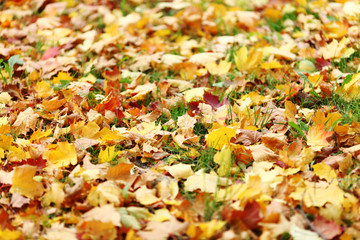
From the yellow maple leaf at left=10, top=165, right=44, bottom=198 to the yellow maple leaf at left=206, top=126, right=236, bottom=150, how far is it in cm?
77

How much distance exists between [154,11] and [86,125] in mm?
1913

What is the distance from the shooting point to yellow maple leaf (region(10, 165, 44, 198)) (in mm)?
1628

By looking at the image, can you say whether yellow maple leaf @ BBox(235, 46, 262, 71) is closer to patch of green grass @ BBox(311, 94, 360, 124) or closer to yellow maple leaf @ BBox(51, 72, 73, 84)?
patch of green grass @ BBox(311, 94, 360, 124)

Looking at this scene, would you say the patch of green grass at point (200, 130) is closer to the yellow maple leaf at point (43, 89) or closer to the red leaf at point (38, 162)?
the red leaf at point (38, 162)

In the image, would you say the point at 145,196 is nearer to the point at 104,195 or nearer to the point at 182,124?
the point at 104,195

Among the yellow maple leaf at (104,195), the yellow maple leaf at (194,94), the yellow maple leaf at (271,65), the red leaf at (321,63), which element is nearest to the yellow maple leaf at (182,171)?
the yellow maple leaf at (104,195)

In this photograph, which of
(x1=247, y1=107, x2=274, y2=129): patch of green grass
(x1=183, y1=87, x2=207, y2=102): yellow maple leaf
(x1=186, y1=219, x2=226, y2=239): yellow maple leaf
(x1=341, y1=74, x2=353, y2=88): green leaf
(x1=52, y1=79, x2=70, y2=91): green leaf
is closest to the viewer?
(x1=186, y1=219, x2=226, y2=239): yellow maple leaf

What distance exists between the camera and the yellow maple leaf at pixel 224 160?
1711 millimetres

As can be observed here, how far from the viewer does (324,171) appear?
1672 millimetres

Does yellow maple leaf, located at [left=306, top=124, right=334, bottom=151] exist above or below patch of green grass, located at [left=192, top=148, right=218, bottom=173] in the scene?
above

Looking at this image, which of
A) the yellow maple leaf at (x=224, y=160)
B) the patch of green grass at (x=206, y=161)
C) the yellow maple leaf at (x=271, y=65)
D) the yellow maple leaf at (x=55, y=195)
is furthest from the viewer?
the yellow maple leaf at (x=271, y=65)

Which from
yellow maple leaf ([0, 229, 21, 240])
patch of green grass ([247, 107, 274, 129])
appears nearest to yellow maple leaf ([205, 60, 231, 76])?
patch of green grass ([247, 107, 274, 129])

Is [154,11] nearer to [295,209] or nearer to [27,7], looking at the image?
[27,7]

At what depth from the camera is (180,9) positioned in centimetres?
370
